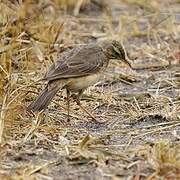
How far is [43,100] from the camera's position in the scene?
6.84 metres

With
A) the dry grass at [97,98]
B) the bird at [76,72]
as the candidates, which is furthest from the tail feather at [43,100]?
the dry grass at [97,98]

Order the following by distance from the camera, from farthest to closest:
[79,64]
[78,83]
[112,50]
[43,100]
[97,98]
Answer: [97,98]
[112,50]
[79,64]
[78,83]
[43,100]

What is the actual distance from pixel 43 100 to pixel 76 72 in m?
0.51

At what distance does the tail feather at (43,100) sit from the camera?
22.2 ft

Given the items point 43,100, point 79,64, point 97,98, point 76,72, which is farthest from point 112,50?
point 43,100

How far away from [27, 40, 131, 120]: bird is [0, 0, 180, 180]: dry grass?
18 centimetres

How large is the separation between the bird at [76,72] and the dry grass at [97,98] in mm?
180

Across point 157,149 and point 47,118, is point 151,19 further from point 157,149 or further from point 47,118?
point 157,149

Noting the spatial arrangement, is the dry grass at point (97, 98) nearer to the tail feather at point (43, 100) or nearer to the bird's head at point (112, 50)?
the tail feather at point (43, 100)

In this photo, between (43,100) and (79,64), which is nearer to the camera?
(43,100)

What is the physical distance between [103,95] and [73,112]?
24.5 inches

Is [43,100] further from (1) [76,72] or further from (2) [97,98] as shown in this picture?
(2) [97,98]

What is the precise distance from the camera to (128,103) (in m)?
7.89

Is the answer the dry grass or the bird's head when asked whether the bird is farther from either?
the dry grass
